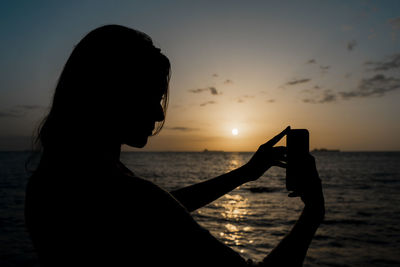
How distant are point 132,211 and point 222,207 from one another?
53.7 feet

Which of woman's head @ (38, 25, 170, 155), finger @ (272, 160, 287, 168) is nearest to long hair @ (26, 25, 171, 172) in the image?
woman's head @ (38, 25, 170, 155)

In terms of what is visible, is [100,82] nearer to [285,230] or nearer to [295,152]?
[295,152]

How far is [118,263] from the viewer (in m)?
1.00

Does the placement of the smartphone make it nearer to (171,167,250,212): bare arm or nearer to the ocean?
(171,167,250,212): bare arm

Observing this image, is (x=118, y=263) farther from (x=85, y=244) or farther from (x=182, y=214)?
(x=182, y=214)

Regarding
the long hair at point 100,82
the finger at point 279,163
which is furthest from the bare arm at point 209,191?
the long hair at point 100,82

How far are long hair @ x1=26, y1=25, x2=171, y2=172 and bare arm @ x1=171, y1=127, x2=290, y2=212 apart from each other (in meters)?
1.01

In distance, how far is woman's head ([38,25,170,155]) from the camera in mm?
1247

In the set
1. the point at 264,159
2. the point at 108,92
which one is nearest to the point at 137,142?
the point at 108,92

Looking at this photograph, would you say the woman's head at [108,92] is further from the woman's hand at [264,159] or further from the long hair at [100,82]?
the woman's hand at [264,159]

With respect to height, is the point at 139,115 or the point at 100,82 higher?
the point at 100,82

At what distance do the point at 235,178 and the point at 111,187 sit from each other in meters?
1.23

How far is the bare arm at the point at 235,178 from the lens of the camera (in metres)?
2.08

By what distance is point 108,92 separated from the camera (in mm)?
1248
